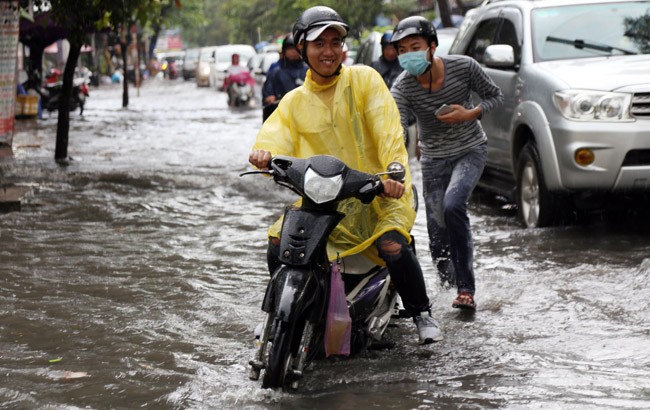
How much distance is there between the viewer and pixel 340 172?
4.89 meters

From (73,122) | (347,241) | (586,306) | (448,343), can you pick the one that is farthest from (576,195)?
(73,122)

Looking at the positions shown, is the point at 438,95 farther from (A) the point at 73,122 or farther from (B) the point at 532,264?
(A) the point at 73,122

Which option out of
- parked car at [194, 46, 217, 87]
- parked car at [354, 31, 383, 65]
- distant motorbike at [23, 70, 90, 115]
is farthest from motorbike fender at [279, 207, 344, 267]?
parked car at [194, 46, 217, 87]

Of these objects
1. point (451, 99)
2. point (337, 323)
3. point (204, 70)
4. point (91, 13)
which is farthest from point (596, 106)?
point (204, 70)

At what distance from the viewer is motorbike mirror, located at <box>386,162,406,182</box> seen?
195 inches

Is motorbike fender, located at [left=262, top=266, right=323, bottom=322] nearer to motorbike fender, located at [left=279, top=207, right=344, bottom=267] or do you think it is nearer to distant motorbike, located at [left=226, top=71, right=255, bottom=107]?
motorbike fender, located at [left=279, top=207, right=344, bottom=267]

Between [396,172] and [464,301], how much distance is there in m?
1.88

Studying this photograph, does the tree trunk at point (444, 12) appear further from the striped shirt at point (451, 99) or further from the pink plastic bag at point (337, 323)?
the pink plastic bag at point (337, 323)

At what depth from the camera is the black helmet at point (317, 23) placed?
5254mm

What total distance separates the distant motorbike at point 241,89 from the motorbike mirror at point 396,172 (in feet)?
85.4

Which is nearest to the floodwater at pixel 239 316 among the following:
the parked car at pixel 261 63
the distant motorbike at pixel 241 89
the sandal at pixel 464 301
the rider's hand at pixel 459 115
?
the sandal at pixel 464 301

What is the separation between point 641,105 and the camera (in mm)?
8305

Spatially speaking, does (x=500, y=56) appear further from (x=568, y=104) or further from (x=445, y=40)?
(x=445, y=40)

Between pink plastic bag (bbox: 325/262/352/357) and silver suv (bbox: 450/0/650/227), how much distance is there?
3753 mm
